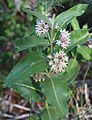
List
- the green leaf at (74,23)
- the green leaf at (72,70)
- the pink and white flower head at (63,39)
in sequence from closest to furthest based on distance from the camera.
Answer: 1. the pink and white flower head at (63,39)
2. the green leaf at (72,70)
3. the green leaf at (74,23)

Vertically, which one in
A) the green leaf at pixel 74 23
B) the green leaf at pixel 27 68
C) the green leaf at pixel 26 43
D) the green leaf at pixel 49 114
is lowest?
the green leaf at pixel 49 114

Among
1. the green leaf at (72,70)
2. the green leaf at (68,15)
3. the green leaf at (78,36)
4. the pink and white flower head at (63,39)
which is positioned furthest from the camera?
the green leaf at (72,70)

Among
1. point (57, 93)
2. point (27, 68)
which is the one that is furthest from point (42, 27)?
point (57, 93)

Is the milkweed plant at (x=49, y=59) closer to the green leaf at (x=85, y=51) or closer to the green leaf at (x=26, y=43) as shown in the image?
the green leaf at (x=26, y=43)

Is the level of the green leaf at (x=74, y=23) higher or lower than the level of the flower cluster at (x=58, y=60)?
higher

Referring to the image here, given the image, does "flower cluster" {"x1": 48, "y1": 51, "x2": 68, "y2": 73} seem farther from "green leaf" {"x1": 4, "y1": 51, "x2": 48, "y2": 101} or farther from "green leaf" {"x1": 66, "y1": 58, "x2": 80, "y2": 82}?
"green leaf" {"x1": 66, "y1": 58, "x2": 80, "y2": 82}

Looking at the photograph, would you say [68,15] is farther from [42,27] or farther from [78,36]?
[78,36]

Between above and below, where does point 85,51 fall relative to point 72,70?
above

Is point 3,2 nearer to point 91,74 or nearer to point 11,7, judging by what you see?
point 11,7

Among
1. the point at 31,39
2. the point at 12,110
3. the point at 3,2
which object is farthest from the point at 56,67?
the point at 3,2

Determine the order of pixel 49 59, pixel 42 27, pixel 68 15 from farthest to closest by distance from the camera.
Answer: pixel 49 59
pixel 42 27
pixel 68 15

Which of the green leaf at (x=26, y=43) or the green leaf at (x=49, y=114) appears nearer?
the green leaf at (x=26, y=43)

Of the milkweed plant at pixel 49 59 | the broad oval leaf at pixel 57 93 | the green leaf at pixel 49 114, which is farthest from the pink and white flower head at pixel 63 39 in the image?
the green leaf at pixel 49 114
